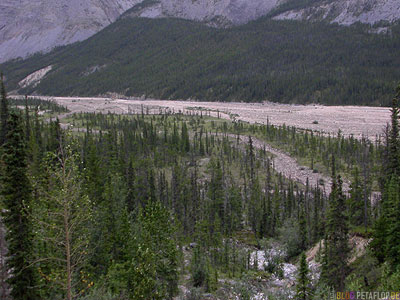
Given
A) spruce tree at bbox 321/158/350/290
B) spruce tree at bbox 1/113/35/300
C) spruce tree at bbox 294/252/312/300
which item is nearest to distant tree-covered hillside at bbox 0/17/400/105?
spruce tree at bbox 321/158/350/290

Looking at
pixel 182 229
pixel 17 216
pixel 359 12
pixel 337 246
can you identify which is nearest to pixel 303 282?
pixel 337 246

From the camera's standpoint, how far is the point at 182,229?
37.8 meters

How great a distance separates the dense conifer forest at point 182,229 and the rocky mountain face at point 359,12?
13928cm

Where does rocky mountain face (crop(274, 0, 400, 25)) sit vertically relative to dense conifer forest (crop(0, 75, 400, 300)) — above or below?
above

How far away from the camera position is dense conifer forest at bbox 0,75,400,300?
16922mm

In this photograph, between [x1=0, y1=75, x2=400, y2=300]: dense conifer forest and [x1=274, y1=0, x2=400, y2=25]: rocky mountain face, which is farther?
[x1=274, y1=0, x2=400, y2=25]: rocky mountain face

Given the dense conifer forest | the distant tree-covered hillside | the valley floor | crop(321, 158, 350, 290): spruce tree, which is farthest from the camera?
the distant tree-covered hillside

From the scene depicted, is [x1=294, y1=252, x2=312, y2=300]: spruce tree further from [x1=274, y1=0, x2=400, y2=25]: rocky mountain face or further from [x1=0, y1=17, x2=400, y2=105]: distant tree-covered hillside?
[x1=274, y1=0, x2=400, y2=25]: rocky mountain face

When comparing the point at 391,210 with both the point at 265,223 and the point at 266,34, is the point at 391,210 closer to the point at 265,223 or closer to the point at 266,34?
the point at 265,223

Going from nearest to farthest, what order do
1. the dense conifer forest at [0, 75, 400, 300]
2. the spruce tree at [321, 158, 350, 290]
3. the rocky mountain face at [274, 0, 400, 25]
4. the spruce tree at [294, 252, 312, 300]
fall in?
1. the spruce tree at [294, 252, 312, 300]
2. the dense conifer forest at [0, 75, 400, 300]
3. the spruce tree at [321, 158, 350, 290]
4. the rocky mountain face at [274, 0, 400, 25]

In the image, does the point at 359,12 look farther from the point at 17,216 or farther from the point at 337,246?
the point at 17,216

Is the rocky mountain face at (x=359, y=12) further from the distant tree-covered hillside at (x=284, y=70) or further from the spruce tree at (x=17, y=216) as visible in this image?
the spruce tree at (x=17, y=216)

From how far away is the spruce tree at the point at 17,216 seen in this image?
18.5 metres

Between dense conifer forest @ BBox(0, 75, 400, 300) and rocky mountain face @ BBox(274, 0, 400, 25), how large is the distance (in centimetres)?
13928
